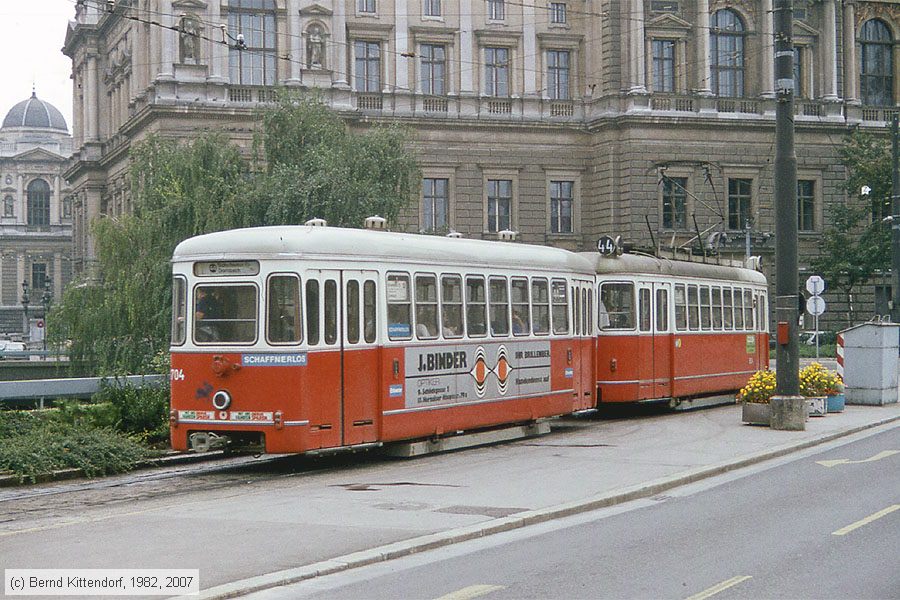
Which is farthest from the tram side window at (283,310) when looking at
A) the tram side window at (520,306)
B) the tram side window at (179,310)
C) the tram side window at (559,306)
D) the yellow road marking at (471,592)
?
the yellow road marking at (471,592)

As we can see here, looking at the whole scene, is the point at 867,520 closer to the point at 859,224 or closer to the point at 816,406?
the point at 816,406

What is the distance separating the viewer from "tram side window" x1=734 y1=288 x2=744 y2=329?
3133 centimetres

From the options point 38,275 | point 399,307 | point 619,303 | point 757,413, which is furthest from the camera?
point 38,275

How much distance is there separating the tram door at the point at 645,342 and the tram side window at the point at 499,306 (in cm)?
578

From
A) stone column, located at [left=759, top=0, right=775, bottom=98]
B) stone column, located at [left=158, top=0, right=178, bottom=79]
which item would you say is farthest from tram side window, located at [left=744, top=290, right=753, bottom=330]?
stone column, located at [left=759, top=0, right=775, bottom=98]

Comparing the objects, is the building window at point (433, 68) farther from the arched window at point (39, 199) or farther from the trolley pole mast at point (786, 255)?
the arched window at point (39, 199)

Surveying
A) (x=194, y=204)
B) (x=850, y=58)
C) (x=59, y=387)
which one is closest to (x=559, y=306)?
(x=59, y=387)

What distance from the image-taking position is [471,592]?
9.95 meters

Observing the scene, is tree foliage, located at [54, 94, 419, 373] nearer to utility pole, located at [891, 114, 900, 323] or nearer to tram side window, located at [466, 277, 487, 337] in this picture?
tram side window, located at [466, 277, 487, 337]

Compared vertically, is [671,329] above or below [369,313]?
below

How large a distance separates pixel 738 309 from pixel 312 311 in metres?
16.4

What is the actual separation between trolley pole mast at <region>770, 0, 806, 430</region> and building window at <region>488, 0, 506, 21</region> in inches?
1486

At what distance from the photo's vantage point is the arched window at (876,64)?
6538 centimetres

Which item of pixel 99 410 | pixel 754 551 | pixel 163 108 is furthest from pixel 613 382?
pixel 163 108
